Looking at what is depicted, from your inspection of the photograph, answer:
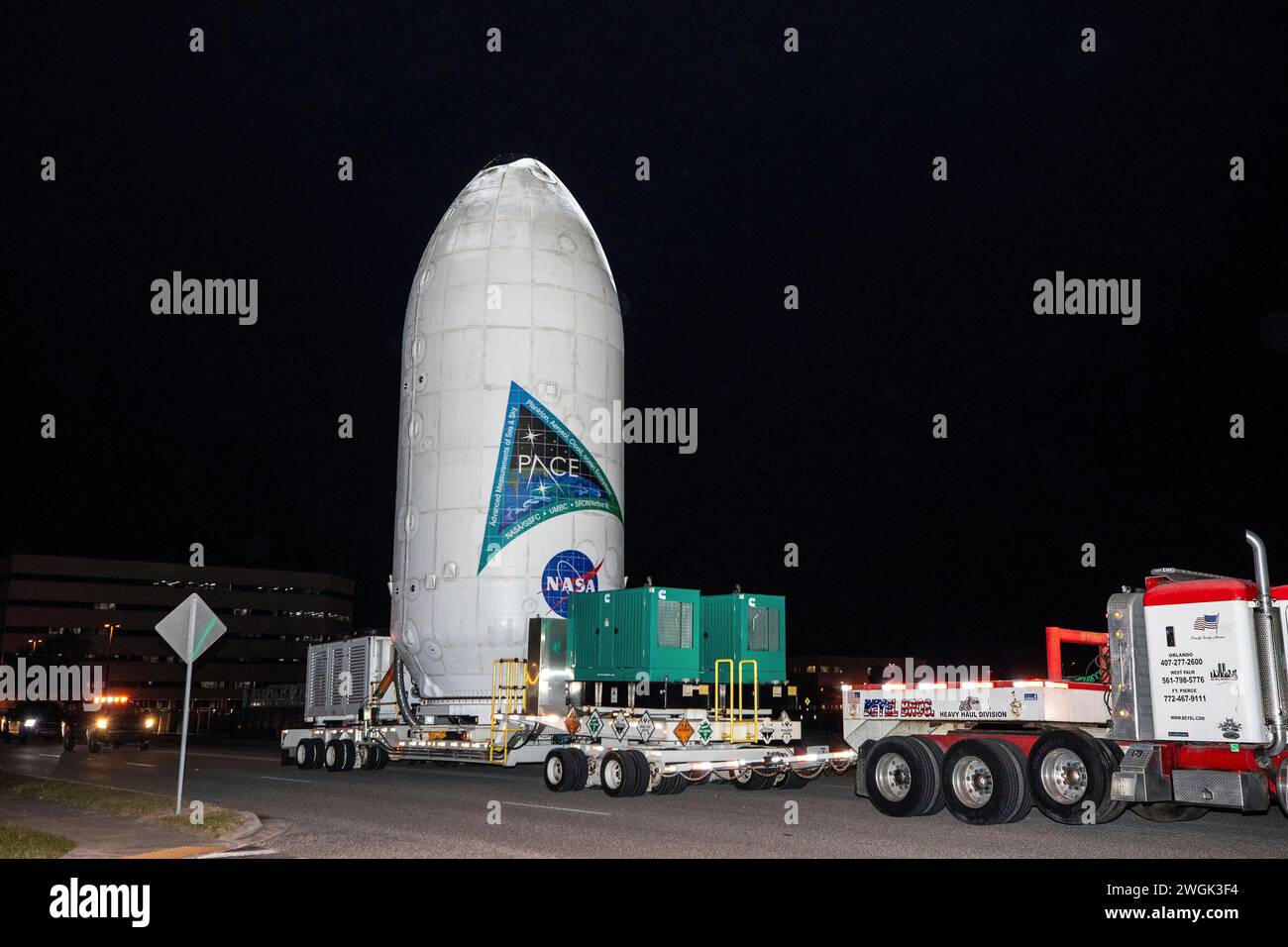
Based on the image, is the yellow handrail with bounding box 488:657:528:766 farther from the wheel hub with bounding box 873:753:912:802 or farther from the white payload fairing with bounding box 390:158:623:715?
the wheel hub with bounding box 873:753:912:802

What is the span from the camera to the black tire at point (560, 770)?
1964cm

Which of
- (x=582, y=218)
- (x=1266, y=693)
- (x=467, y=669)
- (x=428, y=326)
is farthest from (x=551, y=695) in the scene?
(x=1266, y=693)

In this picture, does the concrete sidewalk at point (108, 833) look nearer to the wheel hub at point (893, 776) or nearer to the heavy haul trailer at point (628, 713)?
the heavy haul trailer at point (628, 713)

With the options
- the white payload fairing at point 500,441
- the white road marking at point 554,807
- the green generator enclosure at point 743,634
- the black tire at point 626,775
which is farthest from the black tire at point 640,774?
the white payload fairing at point 500,441

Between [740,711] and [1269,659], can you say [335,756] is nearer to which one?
[740,711]

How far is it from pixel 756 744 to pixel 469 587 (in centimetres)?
767

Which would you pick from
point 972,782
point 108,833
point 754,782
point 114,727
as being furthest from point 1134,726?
point 114,727

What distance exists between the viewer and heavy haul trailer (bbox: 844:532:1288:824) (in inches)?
504

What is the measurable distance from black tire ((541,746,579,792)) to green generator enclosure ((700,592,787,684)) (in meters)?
3.29

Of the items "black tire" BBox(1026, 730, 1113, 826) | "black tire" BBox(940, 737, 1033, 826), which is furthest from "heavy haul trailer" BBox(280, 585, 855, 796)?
"black tire" BBox(1026, 730, 1113, 826)

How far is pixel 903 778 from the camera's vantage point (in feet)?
51.4

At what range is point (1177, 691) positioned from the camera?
1344cm

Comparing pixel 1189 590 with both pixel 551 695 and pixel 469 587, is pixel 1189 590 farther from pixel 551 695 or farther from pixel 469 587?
pixel 469 587

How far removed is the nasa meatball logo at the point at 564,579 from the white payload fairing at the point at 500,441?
1.2 inches
